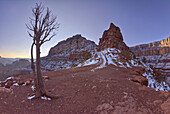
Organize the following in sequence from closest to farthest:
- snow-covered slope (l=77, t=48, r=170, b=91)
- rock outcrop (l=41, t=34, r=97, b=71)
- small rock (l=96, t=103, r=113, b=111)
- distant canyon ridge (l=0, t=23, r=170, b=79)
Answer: small rock (l=96, t=103, r=113, b=111) < snow-covered slope (l=77, t=48, r=170, b=91) < distant canyon ridge (l=0, t=23, r=170, b=79) < rock outcrop (l=41, t=34, r=97, b=71)

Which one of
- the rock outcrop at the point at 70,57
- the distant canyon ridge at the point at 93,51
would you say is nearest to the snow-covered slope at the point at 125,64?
the distant canyon ridge at the point at 93,51

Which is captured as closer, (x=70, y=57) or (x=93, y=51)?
(x=93, y=51)

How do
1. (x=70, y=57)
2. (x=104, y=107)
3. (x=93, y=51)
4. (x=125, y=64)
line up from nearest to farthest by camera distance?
(x=104, y=107) < (x=125, y=64) < (x=93, y=51) < (x=70, y=57)

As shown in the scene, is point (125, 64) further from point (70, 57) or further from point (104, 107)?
point (70, 57)

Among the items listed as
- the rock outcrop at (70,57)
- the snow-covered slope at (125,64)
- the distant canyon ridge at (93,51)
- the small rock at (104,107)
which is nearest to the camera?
the small rock at (104,107)

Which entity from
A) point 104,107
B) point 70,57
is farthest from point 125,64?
point 70,57

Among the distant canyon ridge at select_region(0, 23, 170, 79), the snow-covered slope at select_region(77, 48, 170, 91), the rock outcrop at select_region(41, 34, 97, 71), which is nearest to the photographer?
the snow-covered slope at select_region(77, 48, 170, 91)

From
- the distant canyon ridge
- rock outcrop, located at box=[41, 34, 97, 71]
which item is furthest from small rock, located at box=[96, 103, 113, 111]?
rock outcrop, located at box=[41, 34, 97, 71]

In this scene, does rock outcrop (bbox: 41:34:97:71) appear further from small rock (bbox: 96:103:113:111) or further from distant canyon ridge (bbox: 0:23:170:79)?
small rock (bbox: 96:103:113:111)

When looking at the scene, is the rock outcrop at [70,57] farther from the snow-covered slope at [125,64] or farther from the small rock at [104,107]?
the small rock at [104,107]

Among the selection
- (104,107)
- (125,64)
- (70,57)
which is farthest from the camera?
(70,57)

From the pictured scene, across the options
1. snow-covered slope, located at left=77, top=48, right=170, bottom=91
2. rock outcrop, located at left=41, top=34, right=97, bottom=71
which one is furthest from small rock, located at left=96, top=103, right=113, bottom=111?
rock outcrop, located at left=41, top=34, right=97, bottom=71

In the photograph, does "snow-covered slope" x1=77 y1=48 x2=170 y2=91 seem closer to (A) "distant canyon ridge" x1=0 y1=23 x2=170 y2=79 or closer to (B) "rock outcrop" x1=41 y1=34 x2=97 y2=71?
(A) "distant canyon ridge" x1=0 y1=23 x2=170 y2=79

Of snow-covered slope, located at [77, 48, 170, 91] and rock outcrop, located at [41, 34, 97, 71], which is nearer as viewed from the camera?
snow-covered slope, located at [77, 48, 170, 91]
